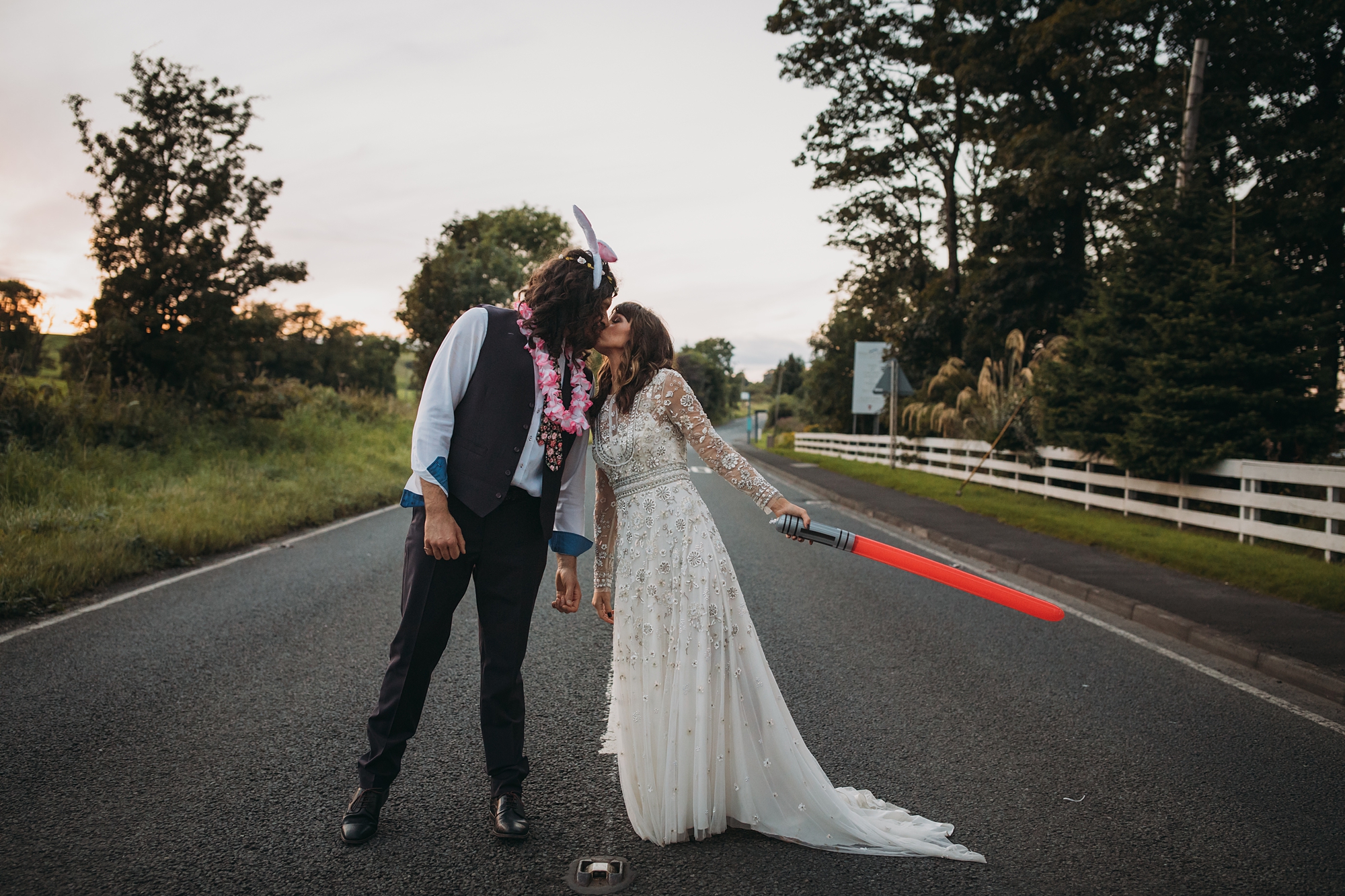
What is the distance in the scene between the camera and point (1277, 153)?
59.9ft

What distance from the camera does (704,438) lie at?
3.13 m

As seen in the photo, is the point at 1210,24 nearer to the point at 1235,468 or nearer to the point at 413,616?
the point at 1235,468

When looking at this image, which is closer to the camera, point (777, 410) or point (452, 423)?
point (452, 423)

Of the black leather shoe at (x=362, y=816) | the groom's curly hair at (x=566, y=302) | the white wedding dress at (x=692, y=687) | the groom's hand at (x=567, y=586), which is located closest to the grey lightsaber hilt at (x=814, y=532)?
the white wedding dress at (x=692, y=687)

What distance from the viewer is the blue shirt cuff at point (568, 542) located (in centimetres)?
314

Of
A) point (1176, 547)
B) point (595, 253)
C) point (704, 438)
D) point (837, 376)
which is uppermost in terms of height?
point (837, 376)

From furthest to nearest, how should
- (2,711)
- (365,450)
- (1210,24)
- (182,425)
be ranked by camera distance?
(365,450) → (1210,24) → (182,425) → (2,711)

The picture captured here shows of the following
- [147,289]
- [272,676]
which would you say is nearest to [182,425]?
[147,289]

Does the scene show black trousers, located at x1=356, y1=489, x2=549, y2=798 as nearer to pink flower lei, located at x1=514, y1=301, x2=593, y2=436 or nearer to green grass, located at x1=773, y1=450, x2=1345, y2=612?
pink flower lei, located at x1=514, y1=301, x2=593, y2=436

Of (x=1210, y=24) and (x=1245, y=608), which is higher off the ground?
(x=1210, y=24)

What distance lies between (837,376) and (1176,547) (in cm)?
4261

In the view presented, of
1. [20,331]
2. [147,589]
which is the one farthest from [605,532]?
[20,331]

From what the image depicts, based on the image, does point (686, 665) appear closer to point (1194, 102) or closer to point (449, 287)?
point (1194, 102)

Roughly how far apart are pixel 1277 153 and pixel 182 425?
23.1 metres
